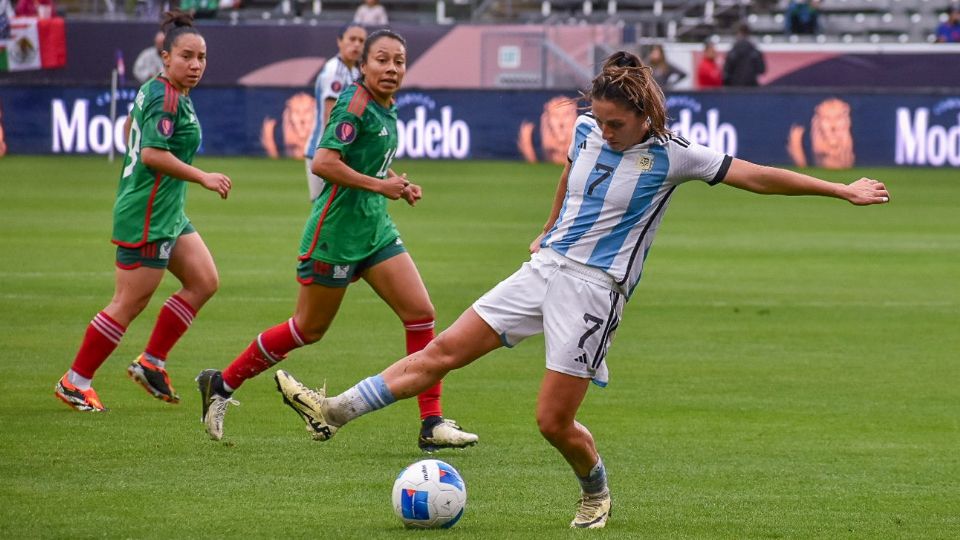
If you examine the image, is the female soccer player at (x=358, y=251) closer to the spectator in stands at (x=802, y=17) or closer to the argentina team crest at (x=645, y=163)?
the argentina team crest at (x=645, y=163)

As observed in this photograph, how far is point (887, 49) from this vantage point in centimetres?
3362

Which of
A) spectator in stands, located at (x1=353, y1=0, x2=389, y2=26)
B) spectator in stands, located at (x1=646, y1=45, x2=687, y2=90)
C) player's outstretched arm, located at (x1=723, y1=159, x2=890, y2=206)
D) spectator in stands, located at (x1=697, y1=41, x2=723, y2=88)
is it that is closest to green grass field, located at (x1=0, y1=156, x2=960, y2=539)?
player's outstretched arm, located at (x1=723, y1=159, x2=890, y2=206)

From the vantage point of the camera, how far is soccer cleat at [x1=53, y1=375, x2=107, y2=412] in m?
9.13

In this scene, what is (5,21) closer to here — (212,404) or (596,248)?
(212,404)

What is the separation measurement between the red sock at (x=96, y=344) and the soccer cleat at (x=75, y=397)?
91mm

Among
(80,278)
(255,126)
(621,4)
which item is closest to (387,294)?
(80,278)

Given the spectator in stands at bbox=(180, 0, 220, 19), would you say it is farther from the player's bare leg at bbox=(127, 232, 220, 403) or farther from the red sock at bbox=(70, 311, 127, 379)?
the red sock at bbox=(70, 311, 127, 379)

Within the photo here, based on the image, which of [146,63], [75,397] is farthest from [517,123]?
[75,397]

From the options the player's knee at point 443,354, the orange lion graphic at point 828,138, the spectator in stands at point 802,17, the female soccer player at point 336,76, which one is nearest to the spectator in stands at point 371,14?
the orange lion graphic at point 828,138

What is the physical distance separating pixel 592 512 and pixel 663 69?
1058 inches

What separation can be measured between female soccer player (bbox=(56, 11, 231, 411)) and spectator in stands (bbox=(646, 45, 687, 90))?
22.0 m

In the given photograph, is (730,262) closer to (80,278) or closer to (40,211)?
(80,278)

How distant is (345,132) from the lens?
830 centimetres

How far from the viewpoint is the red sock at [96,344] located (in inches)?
362
